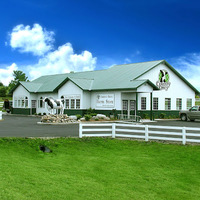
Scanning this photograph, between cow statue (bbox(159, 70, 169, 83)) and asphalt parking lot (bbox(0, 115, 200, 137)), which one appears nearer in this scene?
asphalt parking lot (bbox(0, 115, 200, 137))

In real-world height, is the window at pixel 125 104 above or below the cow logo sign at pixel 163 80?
below

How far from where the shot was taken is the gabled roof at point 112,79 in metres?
34.7

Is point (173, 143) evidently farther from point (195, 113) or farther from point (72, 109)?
point (72, 109)

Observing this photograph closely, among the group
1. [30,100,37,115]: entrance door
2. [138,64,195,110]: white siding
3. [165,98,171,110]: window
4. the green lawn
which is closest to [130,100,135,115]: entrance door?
[138,64,195,110]: white siding

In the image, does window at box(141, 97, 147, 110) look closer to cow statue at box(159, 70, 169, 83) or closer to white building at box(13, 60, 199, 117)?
white building at box(13, 60, 199, 117)

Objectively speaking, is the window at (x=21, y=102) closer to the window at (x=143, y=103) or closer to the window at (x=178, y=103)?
the window at (x=143, y=103)

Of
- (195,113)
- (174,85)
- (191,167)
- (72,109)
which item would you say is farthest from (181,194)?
(174,85)

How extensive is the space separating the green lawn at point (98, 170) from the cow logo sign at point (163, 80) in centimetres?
2407

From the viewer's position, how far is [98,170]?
10336mm

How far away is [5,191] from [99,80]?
1247 inches

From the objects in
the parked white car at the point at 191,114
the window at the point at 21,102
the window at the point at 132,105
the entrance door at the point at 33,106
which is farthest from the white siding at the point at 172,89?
the window at the point at 21,102

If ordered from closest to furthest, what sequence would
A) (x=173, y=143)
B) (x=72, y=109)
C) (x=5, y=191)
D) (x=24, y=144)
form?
(x=5, y=191), (x=24, y=144), (x=173, y=143), (x=72, y=109)

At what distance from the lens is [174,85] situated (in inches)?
1572

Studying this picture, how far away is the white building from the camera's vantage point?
34375 mm
